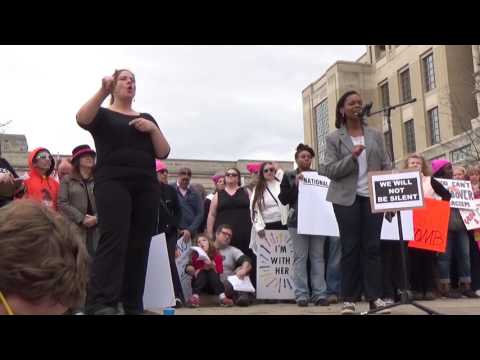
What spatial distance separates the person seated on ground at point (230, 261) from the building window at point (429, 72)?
35.7 m

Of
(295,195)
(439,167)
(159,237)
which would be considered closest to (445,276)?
(439,167)

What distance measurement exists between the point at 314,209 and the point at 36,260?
5104 mm

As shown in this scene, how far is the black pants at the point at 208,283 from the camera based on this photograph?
21.9ft

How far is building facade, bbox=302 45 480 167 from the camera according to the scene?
1422 inches

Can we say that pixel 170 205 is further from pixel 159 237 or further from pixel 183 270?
pixel 159 237

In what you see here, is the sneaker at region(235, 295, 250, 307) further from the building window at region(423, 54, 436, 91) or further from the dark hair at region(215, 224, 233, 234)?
the building window at region(423, 54, 436, 91)

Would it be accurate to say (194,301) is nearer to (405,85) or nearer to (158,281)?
(158,281)

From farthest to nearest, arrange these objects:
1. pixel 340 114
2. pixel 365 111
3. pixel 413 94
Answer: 1. pixel 413 94
2. pixel 340 114
3. pixel 365 111

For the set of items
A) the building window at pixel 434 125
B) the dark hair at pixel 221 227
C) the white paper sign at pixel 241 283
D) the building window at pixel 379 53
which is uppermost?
the building window at pixel 379 53

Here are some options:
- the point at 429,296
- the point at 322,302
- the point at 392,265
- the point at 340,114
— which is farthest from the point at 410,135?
the point at 340,114

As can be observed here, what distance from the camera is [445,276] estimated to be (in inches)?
279

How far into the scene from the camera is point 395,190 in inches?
175

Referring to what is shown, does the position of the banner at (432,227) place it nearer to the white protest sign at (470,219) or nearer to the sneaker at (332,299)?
the white protest sign at (470,219)

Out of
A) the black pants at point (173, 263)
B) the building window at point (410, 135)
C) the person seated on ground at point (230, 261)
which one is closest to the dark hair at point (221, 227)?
the person seated on ground at point (230, 261)
